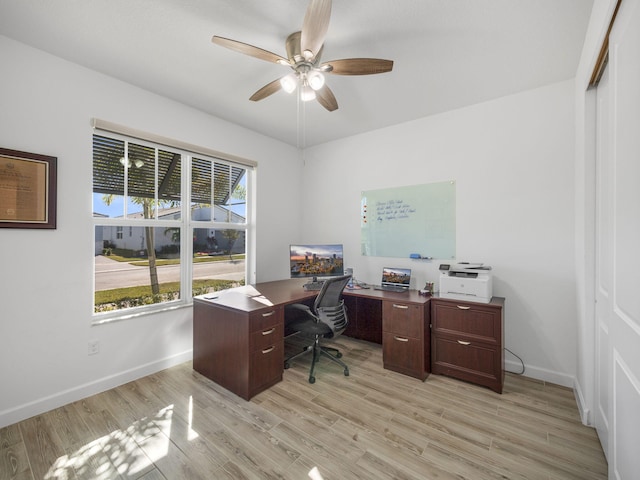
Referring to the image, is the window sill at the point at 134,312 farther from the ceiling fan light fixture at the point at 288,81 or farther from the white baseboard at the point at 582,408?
the white baseboard at the point at 582,408

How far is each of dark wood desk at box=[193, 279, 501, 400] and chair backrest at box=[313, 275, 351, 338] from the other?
0.24 meters

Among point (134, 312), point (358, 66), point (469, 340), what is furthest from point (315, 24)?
point (134, 312)

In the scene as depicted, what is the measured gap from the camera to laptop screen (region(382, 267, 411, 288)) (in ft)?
10.1

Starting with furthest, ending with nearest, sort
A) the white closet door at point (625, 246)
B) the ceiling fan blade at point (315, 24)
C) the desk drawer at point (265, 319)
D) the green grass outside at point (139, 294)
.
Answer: the green grass outside at point (139, 294) < the desk drawer at point (265, 319) < the ceiling fan blade at point (315, 24) < the white closet door at point (625, 246)

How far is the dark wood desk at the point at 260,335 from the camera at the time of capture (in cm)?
224

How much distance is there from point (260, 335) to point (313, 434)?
0.80 meters

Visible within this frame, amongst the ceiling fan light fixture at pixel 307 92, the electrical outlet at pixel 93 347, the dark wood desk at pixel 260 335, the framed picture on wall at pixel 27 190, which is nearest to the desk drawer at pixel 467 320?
the dark wood desk at pixel 260 335

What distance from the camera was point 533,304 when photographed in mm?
Result: 2531

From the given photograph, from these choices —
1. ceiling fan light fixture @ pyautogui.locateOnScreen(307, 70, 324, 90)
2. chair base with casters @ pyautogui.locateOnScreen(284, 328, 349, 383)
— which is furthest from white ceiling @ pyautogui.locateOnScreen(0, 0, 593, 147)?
chair base with casters @ pyautogui.locateOnScreen(284, 328, 349, 383)

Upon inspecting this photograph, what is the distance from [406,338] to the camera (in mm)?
2584

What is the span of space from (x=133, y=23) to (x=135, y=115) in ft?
3.00

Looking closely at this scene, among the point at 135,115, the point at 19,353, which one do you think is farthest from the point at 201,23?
the point at 19,353

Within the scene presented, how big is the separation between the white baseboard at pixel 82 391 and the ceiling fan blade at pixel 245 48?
106 inches

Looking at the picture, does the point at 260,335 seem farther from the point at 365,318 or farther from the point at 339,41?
the point at 339,41
